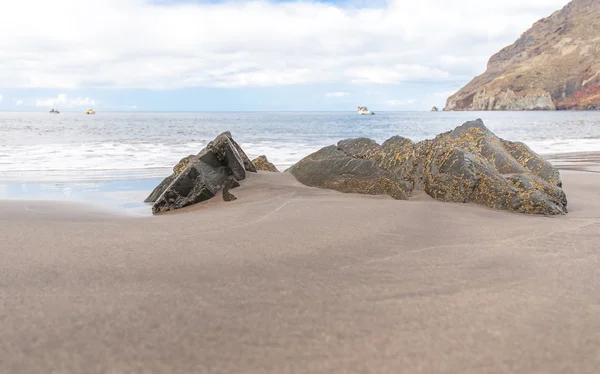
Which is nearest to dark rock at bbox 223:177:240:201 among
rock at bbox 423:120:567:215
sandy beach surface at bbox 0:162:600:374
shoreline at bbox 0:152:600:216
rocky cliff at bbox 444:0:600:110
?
shoreline at bbox 0:152:600:216

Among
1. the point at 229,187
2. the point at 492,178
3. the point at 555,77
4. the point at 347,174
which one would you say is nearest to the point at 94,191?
the point at 229,187

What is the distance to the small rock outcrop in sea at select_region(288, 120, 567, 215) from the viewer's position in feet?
16.3

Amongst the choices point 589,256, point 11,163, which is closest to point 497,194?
point 589,256

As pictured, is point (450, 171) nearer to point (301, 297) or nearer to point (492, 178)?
point (492, 178)

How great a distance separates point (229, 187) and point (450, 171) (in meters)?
2.83

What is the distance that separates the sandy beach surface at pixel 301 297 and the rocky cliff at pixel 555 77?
444 feet

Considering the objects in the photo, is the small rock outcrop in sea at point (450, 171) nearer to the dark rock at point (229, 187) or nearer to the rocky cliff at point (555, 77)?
the dark rock at point (229, 187)

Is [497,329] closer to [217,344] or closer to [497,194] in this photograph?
[217,344]

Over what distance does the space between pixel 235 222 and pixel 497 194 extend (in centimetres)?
299

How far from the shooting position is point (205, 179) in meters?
5.67

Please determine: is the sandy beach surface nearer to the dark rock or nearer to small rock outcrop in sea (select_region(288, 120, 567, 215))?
small rock outcrop in sea (select_region(288, 120, 567, 215))

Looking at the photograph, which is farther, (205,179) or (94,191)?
(94,191)

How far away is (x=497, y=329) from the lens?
179 centimetres

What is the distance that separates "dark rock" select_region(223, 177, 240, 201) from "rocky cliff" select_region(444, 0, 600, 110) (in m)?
134
